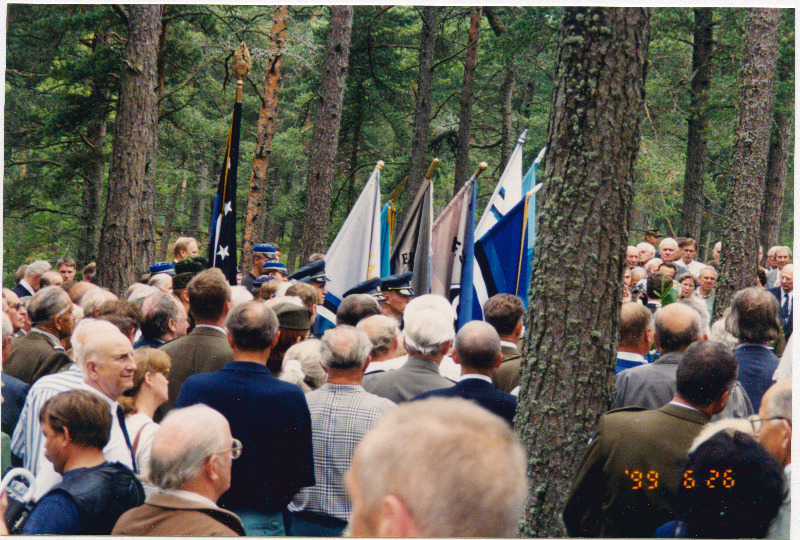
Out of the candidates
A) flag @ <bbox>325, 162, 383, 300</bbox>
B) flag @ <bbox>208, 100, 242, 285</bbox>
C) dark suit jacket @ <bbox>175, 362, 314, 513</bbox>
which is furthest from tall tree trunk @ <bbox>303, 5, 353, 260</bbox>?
dark suit jacket @ <bbox>175, 362, 314, 513</bbox>

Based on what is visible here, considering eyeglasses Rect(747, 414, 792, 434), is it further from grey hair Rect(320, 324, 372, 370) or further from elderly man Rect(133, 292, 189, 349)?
elderly man Rect(133, 292, 189, 349)

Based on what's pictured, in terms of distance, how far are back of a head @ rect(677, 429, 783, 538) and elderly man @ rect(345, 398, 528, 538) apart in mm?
1163

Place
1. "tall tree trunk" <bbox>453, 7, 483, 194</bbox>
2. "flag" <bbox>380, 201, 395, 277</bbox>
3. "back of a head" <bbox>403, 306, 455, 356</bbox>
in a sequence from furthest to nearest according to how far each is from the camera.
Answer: "tall tree trunk" <bbox>453, 7, 483, 194</bbox> < "flag" <bbox>380, 201, 395, 277</bbox> < "back of a head" <bbox>403, 306, 455, 356</bbox>

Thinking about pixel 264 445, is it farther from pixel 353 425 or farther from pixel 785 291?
pixel 785 291

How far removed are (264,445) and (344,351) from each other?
2.02 feet

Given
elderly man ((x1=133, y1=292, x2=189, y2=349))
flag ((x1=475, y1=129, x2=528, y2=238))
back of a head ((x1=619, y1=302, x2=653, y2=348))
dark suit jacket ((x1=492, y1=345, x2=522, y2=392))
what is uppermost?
flag ((x1=475, y1=129, x2=528, y2=238))

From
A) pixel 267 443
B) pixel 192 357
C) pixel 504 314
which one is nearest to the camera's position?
pixel 267 443

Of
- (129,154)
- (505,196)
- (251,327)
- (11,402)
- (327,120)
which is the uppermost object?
(327,120)

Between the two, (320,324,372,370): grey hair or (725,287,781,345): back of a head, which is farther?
(725,287,781,345): back of a head

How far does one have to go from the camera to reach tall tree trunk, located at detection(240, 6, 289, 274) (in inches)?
569

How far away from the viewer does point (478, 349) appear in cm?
392

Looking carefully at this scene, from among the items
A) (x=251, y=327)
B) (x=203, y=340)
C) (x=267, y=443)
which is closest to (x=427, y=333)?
(x=251, y=327)

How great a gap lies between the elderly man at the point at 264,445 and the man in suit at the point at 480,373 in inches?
30.2

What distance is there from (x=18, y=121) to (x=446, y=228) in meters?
13.9
